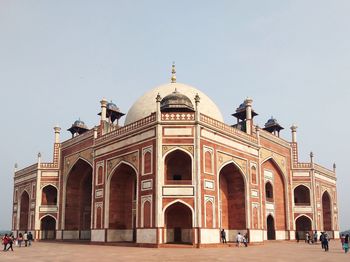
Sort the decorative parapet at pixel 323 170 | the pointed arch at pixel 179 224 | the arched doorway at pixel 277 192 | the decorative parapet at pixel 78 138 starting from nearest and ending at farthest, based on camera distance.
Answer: the pointed arch at pixel 179 224 → the decorative parapet at pixel 78 138 → the arched doorway at pixel 277 192 → the decorative parapet at pixel 323 170

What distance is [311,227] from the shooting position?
112 feet

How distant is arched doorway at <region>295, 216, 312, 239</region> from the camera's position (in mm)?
35559

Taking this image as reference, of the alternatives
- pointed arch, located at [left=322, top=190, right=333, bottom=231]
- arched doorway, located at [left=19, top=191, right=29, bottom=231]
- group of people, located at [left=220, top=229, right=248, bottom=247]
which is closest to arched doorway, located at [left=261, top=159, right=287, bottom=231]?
group of people, located at [left=220, top=229, right=248, bottom=247]

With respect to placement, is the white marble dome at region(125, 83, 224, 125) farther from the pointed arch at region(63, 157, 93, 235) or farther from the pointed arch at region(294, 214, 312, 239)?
the pointed arch at region(294, 214, 312, 239)

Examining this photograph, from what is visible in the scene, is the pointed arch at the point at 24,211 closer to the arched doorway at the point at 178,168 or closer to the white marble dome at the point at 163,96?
the white marble dome at the point at 163,96

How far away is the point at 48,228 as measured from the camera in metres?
36.2

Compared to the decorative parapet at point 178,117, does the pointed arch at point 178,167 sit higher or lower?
lower

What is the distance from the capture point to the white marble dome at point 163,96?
29.9m

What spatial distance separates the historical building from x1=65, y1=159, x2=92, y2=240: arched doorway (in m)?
0.09

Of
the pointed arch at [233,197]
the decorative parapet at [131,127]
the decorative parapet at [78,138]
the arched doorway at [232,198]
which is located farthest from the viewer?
the decorative parapet at [78,138]

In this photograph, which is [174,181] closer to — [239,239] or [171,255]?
[239,239]

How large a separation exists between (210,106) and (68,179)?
1436 centimetres

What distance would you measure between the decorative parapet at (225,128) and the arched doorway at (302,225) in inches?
469

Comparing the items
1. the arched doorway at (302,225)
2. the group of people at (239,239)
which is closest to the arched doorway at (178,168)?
the group of people at (239,239)
